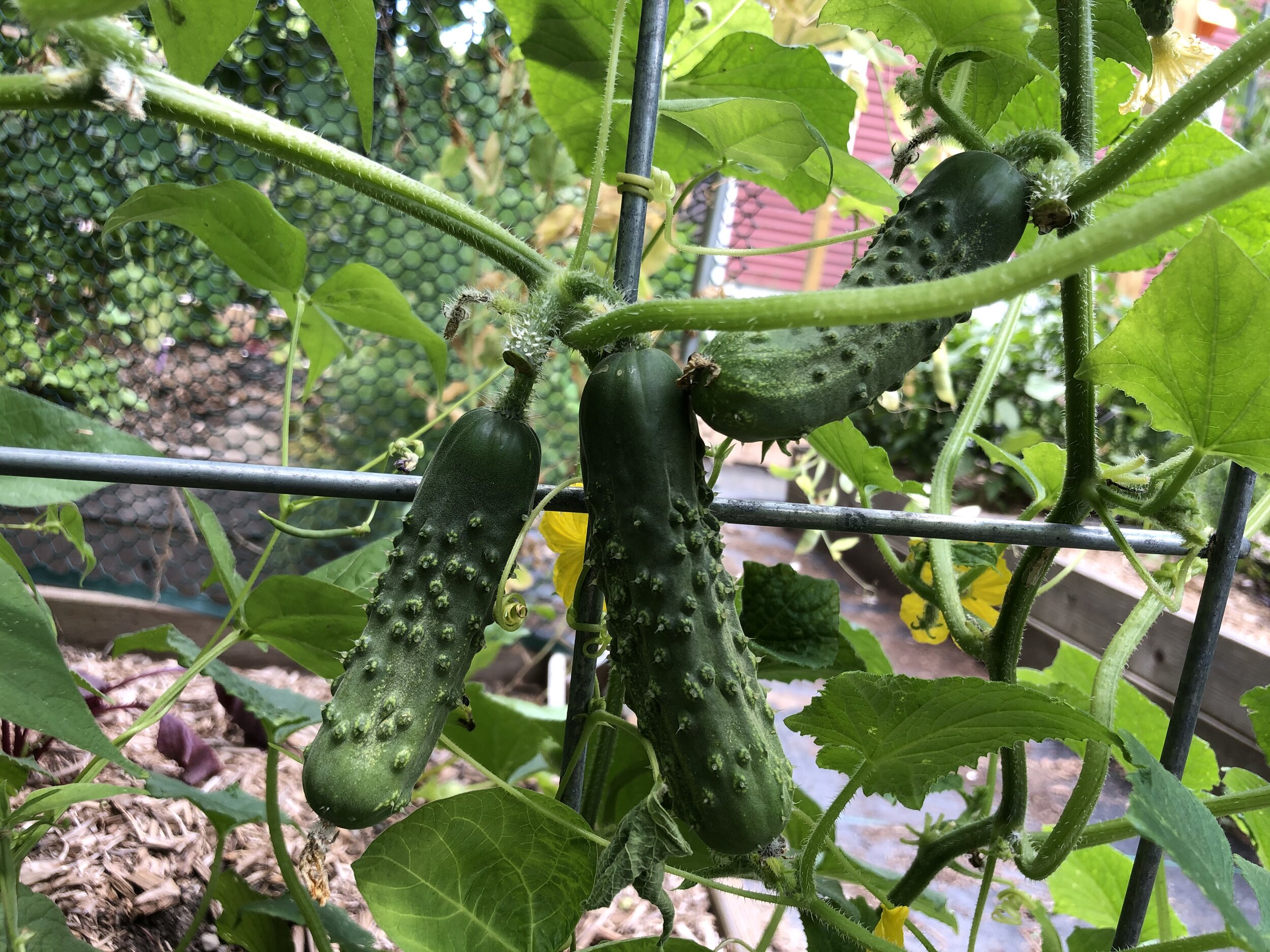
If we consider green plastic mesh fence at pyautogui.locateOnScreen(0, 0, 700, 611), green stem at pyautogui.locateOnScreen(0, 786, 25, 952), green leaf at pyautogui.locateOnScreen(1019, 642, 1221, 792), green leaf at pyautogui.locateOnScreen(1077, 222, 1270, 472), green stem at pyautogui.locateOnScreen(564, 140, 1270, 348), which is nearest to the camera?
green stem at pyautogui.locateOnScreen(564, 140, 1270, 348)

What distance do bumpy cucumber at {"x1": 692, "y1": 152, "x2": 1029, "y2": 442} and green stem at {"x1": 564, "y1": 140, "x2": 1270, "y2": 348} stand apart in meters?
0.02

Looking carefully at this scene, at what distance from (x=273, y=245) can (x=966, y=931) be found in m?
1.06

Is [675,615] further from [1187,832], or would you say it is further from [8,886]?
[8,886]

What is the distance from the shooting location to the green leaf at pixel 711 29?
72cm

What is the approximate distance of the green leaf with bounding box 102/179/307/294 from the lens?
49cm

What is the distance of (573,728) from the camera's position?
49 centimetres

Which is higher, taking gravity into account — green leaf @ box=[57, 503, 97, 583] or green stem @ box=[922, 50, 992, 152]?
green stem @ box=[922, 50, 992, 152]

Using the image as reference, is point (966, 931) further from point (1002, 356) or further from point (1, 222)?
point (1, 222)

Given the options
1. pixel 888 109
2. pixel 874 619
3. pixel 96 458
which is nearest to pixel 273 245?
pixel 96 458

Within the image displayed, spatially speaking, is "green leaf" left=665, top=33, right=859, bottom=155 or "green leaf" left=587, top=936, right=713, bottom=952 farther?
"green leaf" left=665, top=33, right=859, bottom=155

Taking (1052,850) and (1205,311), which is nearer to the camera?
(1205,311)

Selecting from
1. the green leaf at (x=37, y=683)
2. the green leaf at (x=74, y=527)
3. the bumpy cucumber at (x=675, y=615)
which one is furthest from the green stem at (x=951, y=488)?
the green leaf at (x=74, y=527)

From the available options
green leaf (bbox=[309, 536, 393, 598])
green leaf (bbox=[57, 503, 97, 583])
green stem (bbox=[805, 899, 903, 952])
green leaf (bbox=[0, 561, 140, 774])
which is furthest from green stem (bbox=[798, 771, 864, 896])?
green leaf (bbox=[57, 503, 97, 583])

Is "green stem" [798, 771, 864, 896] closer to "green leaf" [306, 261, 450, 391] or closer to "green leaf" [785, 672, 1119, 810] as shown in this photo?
"green leaf" [785, 672, 1119, 810]
